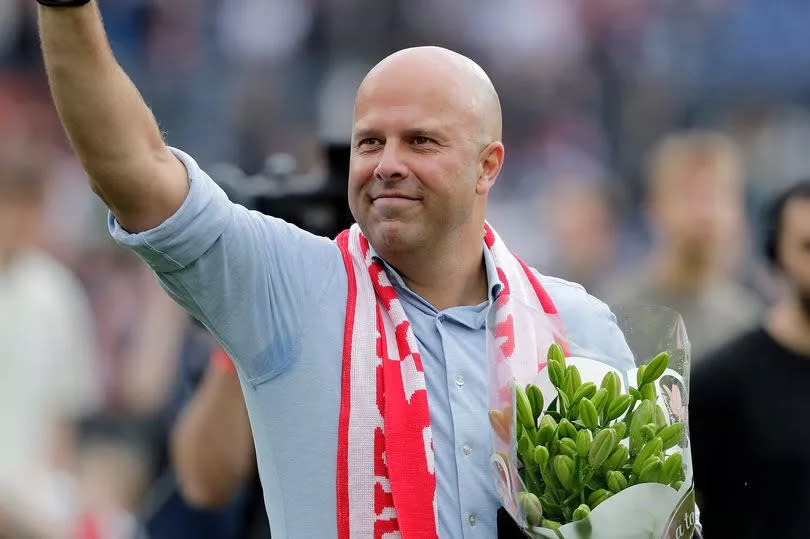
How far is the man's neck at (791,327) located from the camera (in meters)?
5.20

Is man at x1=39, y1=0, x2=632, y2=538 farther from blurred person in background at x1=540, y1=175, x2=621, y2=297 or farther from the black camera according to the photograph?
blurred person in background at x1=540, y1=175, x2=621, y2=297

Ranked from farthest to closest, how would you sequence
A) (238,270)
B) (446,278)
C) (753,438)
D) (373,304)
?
1. (753,438)
2. (446,278)
3. (373,304)
4. (238,270)

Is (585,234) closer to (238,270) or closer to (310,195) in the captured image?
(310,195)

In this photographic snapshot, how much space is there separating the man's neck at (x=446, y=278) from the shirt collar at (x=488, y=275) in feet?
0.05

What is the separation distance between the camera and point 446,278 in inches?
123

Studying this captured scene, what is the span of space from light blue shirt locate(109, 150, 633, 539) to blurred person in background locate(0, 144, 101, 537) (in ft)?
11.2

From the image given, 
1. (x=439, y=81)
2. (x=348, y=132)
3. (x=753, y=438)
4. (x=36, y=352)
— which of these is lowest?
(x=753, y=438)

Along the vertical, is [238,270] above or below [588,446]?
above

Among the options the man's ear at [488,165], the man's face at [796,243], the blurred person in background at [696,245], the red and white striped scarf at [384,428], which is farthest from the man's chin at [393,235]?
the blurred person in background at [696,245]

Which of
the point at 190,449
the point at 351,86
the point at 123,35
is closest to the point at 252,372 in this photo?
the point at 190,449

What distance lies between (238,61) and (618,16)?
8.43ft

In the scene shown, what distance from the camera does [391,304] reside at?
9.75ft

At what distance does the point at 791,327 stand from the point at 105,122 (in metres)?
3.41

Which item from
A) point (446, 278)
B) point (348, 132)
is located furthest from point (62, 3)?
point (348, 132)
